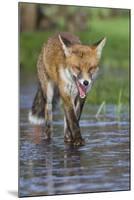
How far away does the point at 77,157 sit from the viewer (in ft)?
12.1

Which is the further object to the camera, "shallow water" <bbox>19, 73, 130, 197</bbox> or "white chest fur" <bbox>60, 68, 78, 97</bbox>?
"white chest fur" <bbox>60, 68, 78, 97</bbox>

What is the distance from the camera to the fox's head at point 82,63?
3.71 m

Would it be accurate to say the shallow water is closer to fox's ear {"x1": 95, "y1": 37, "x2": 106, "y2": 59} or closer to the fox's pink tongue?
the fox's pink tongue

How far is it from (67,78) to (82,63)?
13 centimetres

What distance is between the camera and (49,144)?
144 inches

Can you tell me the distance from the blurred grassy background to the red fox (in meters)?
0.05

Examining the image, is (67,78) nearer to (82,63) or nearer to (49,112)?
(82,63)

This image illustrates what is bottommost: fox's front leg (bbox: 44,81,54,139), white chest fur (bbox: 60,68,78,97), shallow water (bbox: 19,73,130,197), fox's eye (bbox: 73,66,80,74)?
shallow water (bbox: 19,73,130,197)

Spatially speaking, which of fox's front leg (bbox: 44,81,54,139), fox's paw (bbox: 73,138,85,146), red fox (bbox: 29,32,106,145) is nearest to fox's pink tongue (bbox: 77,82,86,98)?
red fox (bbox: 29,32,106,145)

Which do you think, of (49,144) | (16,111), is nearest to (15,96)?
(16,111)

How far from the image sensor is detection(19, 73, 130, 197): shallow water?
141 inches

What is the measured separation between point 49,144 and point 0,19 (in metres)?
0.82

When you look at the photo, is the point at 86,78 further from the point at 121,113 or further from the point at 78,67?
the point at 121,113

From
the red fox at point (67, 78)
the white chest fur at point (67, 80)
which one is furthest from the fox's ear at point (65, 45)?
the white chest fur at point (67, 80)
